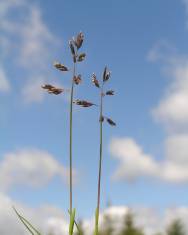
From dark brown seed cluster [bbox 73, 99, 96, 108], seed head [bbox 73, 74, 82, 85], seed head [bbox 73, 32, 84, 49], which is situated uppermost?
seed head [bbox 73, 32, 84, 49]

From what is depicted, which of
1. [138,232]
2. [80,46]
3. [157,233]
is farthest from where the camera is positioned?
[138,232]

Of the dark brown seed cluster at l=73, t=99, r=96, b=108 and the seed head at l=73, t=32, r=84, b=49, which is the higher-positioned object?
the seed head at l=73, t=32, r=84, b=49

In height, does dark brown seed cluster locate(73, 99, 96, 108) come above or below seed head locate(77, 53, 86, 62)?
below

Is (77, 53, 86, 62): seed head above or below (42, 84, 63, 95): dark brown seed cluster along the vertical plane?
above

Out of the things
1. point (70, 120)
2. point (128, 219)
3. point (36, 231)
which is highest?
point (128, 219)

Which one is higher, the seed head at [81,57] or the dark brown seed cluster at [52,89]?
the seed head at [81,57]

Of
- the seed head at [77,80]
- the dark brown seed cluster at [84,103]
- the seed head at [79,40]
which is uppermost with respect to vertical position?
the seed head at [79,40]

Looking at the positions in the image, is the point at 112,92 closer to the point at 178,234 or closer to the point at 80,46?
the point at 80,46

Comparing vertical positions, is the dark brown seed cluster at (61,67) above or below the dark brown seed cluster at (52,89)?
above

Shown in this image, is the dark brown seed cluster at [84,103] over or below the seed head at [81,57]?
below

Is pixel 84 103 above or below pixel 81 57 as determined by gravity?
below

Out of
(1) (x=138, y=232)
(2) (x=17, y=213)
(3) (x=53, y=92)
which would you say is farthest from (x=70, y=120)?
(1) (x=138, y=232)
